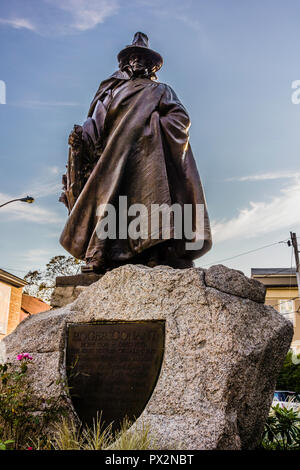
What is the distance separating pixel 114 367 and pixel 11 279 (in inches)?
834

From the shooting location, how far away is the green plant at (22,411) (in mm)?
3205

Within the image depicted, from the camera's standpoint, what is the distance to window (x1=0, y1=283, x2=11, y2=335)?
22.9 metres

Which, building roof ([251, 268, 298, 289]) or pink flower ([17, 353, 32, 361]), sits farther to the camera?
building roof ([251, 268, 298, 289])

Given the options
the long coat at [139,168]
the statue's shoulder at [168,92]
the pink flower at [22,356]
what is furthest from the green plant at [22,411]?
the statue's shoulder at [168,92]

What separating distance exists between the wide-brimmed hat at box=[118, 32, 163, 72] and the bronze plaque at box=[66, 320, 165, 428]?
3.38 meters

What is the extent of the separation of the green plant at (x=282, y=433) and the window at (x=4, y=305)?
20.3 m

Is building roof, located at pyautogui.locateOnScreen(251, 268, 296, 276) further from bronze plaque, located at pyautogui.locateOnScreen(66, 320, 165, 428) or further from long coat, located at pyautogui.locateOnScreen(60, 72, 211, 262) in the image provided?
bronze plaque, located at pyautogui.locateOnScreen(66, 320, 165, 428)

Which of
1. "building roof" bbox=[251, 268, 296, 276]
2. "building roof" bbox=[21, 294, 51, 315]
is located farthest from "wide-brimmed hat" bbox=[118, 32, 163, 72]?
"building roof" bbox=[251, 268, 296, 276]

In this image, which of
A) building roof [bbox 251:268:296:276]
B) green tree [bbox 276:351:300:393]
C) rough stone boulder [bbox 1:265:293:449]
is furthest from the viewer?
building roof [bbox 251:268:296:276]

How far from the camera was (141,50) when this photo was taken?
17.8ft

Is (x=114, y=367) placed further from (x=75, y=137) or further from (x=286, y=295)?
(x=286, y=295)
